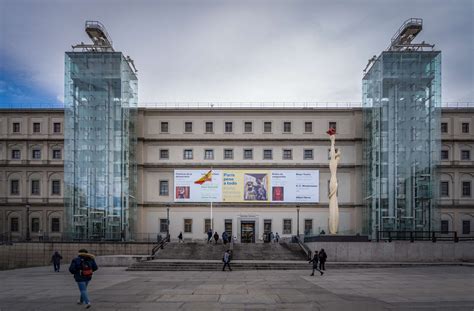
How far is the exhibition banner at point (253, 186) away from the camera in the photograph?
4872cm

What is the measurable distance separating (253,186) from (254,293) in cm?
3141

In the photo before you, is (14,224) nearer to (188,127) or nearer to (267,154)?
(188,127)

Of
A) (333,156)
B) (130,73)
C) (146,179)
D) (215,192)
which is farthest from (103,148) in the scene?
(333,156)

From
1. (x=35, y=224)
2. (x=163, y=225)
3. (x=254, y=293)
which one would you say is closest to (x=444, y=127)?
(x=163, y=225)

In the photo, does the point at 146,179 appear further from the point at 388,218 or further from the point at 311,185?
the point at 388,218

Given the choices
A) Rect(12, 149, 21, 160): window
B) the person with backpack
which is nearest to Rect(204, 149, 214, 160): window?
Rect(12, 149, 21, 160): window

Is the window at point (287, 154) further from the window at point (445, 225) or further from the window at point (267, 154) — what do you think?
the window at point (445, 225)

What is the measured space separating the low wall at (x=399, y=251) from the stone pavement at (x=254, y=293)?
9.24m

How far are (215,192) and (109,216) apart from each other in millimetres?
10989

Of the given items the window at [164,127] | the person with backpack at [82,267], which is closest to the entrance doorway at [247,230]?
the window at [164,127]

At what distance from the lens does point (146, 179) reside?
4975cm

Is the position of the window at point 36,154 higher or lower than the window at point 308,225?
higher

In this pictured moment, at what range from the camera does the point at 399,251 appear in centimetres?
3347

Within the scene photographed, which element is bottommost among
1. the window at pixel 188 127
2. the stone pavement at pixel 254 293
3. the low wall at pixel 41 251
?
the low wall at pixel 41 251
